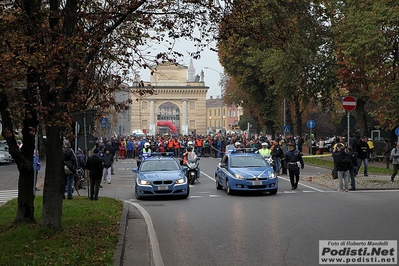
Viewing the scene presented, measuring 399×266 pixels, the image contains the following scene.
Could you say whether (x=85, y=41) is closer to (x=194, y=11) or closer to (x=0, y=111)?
(x=194, y=11)

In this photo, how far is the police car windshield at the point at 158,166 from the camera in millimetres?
22703

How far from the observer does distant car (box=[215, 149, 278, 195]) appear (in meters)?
21.7

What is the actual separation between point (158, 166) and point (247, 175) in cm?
319

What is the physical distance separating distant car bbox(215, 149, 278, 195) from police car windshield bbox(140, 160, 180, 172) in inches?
70.9

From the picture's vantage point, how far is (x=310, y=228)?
1348 cm

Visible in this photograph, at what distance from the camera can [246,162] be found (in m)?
23.3

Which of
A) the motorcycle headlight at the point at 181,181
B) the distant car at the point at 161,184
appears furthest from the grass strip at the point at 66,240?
the motorcycle headlight at the point at 181,181

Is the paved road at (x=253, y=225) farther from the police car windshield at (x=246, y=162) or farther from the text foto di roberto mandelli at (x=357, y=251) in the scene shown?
the police car windshield at (x=246, y=162)

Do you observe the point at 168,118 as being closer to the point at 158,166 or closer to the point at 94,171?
the point at 158,166

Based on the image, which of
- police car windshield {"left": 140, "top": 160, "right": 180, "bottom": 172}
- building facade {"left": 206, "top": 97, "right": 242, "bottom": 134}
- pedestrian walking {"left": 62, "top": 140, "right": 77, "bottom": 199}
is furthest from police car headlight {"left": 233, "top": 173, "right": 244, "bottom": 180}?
building facade {"left": 206, "top": 97, "right": 242, "bottom": 134}

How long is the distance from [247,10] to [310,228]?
4.63 meters

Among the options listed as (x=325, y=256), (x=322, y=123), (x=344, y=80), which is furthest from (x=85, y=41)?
(x=322, y=123)

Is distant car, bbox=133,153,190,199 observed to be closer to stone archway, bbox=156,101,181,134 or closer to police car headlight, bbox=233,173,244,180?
Answer: police car headlight, bbox=233,173,244,180

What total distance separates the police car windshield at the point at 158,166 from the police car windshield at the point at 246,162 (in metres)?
2.03
